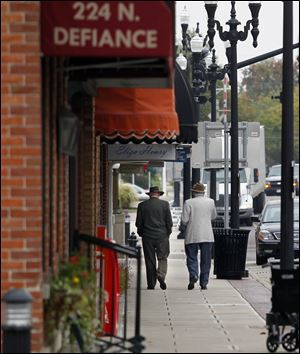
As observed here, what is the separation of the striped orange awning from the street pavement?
2.53 meters

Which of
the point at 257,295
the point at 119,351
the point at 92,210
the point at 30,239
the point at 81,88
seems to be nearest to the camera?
the point at 30,239

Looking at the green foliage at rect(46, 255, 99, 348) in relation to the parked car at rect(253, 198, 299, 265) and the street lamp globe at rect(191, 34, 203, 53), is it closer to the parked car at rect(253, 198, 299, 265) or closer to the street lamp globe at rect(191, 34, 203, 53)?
the parked car at rect(253, 198, 299, 265)

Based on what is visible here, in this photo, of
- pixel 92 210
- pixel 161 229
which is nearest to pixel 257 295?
pixel 161 229

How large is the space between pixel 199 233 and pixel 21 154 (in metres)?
12.2

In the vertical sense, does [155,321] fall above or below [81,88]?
below

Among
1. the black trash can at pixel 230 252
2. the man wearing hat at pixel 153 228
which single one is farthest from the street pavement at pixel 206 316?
the man wearing hat at pixel 153 228

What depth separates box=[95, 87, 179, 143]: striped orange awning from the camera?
17.6 metres

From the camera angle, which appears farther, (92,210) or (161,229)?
(161,229)

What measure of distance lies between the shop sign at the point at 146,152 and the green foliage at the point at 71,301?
10.6m

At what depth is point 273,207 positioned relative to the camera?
34906 millimetres

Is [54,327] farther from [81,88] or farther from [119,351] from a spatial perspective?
[81,88]

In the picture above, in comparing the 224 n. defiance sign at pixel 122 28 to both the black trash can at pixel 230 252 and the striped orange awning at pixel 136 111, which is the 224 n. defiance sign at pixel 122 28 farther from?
the black trash can at pixel 230 252

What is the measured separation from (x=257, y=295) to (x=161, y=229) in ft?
6.92

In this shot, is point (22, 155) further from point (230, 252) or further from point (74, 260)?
point (230, 252)
